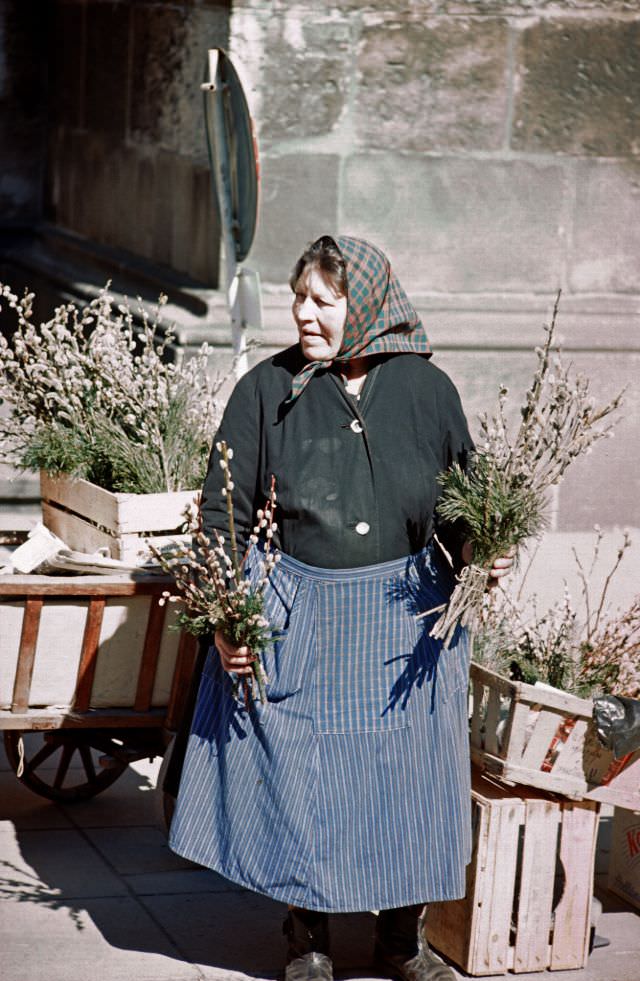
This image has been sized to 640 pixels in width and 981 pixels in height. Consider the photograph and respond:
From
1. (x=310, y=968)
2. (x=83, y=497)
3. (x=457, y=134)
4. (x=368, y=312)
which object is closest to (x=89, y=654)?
(x=83, y=497)

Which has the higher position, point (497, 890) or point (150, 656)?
point (150, 656)

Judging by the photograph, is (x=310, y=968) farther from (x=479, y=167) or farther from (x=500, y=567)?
(x=479, y=167)

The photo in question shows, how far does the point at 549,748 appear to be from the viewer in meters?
3.98

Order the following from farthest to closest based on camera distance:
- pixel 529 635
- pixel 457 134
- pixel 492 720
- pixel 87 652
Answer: pixel 457 134
pixel 529 635
pixel 87 652
pixel 492 720

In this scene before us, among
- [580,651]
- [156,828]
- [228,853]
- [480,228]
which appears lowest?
[156,828]

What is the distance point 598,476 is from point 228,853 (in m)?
3.71

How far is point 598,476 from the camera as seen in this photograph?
7031 millimetres

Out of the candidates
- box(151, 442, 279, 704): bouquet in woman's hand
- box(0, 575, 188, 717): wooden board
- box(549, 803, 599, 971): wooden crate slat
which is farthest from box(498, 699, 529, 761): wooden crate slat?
box(0, 575, 188, 717): wooden board

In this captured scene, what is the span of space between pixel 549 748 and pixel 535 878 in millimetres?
337

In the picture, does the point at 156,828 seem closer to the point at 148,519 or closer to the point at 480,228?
the point at 148,519

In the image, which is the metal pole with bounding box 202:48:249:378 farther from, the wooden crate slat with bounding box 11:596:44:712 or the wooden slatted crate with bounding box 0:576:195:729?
the wooden crate slat with bounding box 11:596:44:712

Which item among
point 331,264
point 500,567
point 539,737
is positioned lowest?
point 539,737

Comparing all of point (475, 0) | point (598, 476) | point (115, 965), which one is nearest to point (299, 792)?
point (115, 965)

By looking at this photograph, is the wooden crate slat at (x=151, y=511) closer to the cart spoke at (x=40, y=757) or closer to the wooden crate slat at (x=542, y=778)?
the cart spoke at (x=40, y=757)
